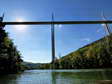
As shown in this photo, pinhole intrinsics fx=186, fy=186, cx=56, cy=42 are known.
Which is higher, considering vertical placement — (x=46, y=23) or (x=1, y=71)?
(x=46, y=23)

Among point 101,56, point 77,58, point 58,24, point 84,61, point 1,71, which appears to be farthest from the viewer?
point 77,58

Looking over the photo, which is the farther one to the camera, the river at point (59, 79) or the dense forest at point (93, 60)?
the dense forest at point (93, 60)

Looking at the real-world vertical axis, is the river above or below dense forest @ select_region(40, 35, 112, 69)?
below

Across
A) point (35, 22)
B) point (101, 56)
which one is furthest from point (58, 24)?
point (101, 56)

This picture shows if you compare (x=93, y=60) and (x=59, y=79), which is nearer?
(x=59, y=79)

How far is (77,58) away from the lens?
89938 mm

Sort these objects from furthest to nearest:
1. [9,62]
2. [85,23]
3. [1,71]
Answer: [9,62] → [1,71] → [85,23]

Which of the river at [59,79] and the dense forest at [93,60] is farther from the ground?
the dense forest at [93,60]

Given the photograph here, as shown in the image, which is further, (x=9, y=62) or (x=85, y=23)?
(x=9, y=62)

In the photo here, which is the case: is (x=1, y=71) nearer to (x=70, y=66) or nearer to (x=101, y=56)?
(x=101, y=56)

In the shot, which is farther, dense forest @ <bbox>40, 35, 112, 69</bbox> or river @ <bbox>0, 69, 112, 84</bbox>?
dense forest @ <bbox>40, 35, 112, 69</bbox>

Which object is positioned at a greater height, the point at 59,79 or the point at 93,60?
the point at 93,60

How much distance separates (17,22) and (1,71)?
36016 mm

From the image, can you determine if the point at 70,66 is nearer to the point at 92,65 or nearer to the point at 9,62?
the point at 92,65
